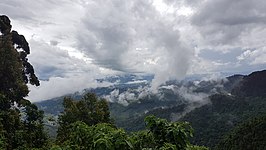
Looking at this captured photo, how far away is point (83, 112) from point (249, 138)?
148 meters

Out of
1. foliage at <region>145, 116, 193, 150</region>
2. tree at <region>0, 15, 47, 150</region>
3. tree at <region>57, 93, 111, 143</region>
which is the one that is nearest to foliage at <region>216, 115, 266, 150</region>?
tree at <region>57, 93, 111, 143</region>

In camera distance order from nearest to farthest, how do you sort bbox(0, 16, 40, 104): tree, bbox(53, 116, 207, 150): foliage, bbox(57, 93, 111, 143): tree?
bbox(53, 116, 207, 150): foliage → bbox(0, 16, 40, 104): tree → bbox(57, 93, 111, 143): tree

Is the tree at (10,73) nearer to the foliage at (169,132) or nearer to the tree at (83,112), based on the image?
the tree at (83,112)

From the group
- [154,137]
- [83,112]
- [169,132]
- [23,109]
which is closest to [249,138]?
[83,112]

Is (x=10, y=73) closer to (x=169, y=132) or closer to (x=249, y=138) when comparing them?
(x=169, y=132)

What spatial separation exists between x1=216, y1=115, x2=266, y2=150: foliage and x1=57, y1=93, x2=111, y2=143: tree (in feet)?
443

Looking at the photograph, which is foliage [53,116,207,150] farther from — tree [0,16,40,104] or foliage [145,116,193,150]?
tree [0,16,40,104]

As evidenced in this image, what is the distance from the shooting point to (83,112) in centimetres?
3058

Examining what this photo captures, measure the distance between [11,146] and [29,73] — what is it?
14008 mm

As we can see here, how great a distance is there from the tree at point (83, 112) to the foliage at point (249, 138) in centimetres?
13487

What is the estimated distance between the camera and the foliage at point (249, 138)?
509 ft

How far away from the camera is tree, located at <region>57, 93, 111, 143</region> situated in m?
30.0

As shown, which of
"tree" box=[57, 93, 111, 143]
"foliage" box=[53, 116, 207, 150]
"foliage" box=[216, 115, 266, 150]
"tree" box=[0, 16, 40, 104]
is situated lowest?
"foliage" box=[216, 115, 266, 150]

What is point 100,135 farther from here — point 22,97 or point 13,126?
point 22,97
